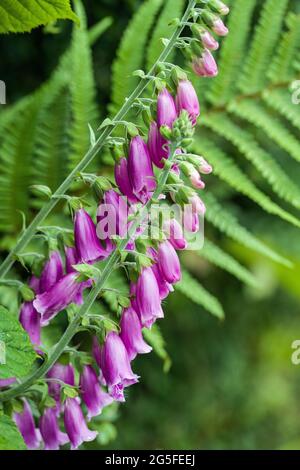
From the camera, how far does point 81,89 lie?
1626 mm

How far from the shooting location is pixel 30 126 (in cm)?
164

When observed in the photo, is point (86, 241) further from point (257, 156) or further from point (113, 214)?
point (257, 156)

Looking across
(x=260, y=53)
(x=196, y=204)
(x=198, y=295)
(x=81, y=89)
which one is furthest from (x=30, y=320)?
(x=260, y=53)

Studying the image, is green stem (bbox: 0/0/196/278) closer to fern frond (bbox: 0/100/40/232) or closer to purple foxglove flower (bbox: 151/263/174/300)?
purple foxglove flower (bbox: 151/263/174/300)

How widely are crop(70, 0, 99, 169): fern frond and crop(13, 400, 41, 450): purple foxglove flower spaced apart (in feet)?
2.19

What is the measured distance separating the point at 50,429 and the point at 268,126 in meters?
0.91

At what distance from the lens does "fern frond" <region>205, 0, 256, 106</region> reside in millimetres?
1750

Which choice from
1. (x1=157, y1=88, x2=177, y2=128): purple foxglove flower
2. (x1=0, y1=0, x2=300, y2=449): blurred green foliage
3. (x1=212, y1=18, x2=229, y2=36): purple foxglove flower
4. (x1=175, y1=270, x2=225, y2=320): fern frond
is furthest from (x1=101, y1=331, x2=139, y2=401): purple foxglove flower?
(x1=0, y1=0, x2=300, y2=449): blurred green foliage

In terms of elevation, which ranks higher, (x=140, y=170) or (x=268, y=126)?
(x=140, y=170)

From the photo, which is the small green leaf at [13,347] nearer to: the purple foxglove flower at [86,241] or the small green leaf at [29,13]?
the purple foxglove flower at [86,241]

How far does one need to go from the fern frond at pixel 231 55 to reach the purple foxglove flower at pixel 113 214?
0.86 meters

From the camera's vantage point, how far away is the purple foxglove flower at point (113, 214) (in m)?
0.96
